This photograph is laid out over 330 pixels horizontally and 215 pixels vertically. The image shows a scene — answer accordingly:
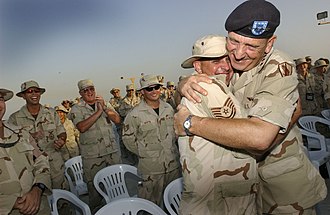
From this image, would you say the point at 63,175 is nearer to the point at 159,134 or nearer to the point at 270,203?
the point at 159,134

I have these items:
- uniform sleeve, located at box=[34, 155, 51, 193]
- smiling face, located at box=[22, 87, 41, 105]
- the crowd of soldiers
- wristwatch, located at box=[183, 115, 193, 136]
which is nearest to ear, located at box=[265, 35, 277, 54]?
wristwatch, located at box=[183, 115, 193, 136]

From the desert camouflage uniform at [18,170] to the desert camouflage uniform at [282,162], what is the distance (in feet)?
5.21

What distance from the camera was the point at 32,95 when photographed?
4.53 meters

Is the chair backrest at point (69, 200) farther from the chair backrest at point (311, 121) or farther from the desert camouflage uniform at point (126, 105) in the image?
the desert camouflage uniform at point (126, 105)

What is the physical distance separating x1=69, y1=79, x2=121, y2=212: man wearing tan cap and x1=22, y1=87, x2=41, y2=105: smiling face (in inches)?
25.4

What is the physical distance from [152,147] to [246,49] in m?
2.81

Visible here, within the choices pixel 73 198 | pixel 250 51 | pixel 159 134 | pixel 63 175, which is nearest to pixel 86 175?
pixel 63 175

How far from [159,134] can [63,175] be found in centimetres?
150

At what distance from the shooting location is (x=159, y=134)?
4.13 metres

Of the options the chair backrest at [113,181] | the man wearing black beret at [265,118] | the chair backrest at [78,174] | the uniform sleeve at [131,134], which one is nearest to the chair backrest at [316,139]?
the uniform sleeve at [131,134]

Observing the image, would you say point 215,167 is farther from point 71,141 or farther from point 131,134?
point 71,141

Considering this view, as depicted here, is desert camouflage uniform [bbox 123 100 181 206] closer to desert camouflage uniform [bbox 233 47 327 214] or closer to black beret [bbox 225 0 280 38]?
desert camouflage uniform [bbox 233 47 327 214]

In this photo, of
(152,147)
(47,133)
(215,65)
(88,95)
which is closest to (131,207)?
(215,65)

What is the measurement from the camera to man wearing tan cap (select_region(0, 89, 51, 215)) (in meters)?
2.23
